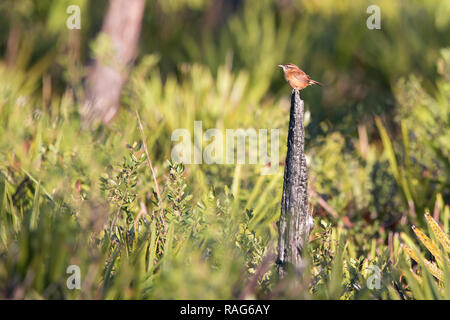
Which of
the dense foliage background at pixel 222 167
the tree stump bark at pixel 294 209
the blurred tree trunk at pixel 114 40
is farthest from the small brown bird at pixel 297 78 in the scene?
the blurred tree trunk at pixel 114 40

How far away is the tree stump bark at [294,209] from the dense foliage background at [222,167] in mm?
52

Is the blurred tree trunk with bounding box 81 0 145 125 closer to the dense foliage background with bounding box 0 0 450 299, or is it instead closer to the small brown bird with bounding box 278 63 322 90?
the dense foliage background with bounding box 0 0 450 299

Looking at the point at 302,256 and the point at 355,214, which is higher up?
the point at 355,214

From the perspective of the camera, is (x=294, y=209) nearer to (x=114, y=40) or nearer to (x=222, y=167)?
(x=222, y=167)

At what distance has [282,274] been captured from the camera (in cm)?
150

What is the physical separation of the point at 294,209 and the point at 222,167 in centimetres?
115

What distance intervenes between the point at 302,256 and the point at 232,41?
405 cm

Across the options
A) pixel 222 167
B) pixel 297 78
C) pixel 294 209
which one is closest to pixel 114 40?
pixel 222 167

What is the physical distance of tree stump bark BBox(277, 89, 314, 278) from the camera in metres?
1.49

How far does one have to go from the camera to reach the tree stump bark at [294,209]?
149cm

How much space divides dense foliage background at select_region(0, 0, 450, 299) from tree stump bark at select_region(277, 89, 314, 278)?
0.05 meters
